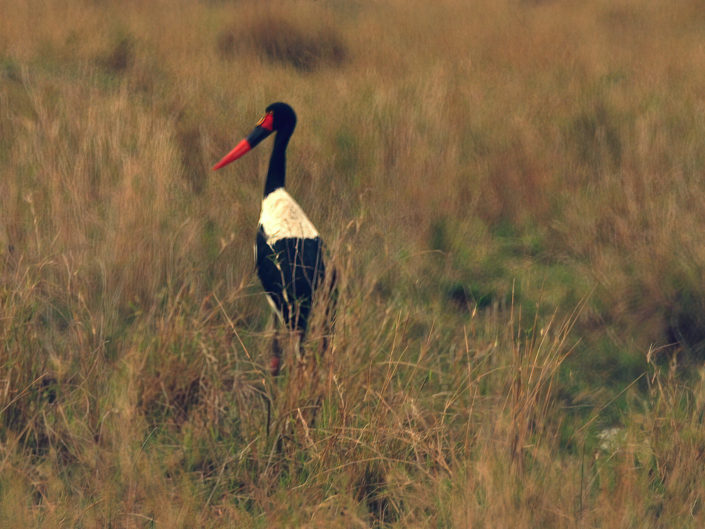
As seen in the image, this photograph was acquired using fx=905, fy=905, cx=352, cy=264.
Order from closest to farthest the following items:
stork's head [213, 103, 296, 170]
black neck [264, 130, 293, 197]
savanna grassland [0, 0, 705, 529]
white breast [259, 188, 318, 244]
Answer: savanna grassland [0, 0, 705, 529], white breast [259, 188, 318, 244], black neck [264, 130, 293, 197], stork's head [213, 103, 296, 170]

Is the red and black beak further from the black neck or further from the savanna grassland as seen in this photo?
the savanna grassland

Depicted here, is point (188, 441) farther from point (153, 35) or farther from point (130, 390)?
point (153, 35)

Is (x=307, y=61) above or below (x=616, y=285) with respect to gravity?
above

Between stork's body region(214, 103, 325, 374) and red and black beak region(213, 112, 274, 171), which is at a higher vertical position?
red and black beak region(213, 112, 274, 171)

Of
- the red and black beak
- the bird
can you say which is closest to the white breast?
the bird

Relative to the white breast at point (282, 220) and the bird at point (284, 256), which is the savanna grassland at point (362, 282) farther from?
the white breast at point (282, 220)

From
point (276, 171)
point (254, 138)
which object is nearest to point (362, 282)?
point (276, 171)

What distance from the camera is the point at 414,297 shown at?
372 cm

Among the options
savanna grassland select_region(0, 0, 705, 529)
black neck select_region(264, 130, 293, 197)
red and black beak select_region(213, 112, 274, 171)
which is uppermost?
red and black beak select_region(213, 112, 274, 171)

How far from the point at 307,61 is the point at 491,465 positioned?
5.82 metres

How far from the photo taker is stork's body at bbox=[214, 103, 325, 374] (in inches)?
113

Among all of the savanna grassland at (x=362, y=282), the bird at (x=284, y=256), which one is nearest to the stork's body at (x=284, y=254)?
the bird at (x=284, y=256)

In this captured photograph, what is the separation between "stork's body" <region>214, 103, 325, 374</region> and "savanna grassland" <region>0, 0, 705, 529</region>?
0.15 meters

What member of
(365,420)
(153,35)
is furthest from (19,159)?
(153,35)
